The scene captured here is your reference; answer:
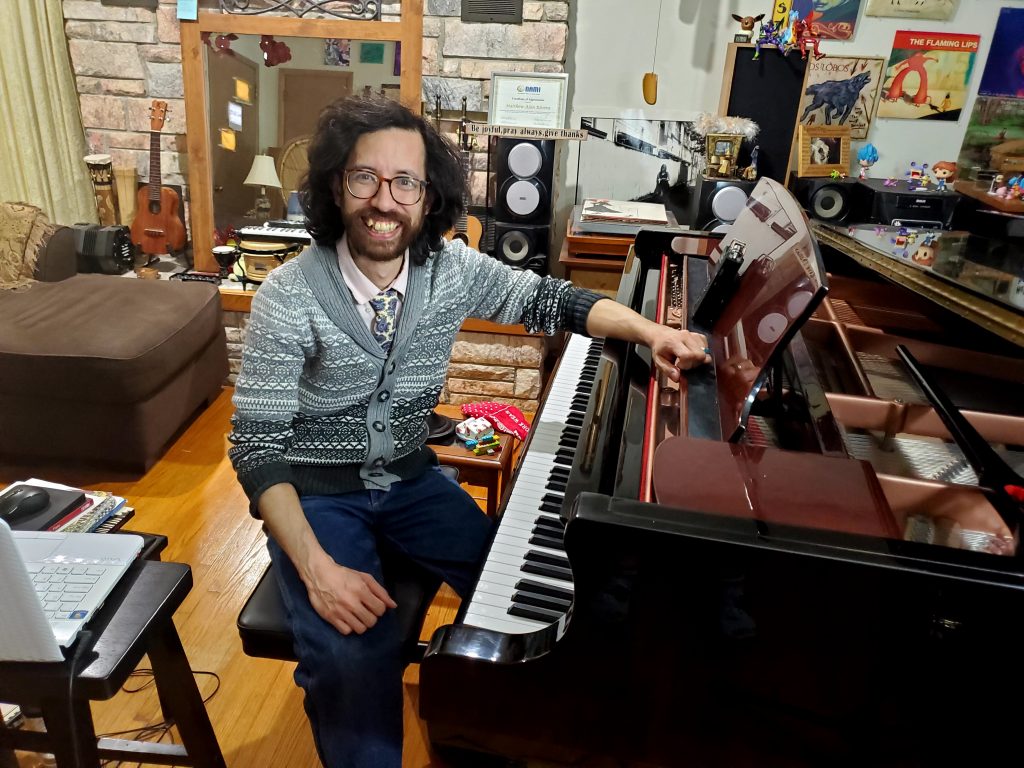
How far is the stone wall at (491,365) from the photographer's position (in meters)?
3.04

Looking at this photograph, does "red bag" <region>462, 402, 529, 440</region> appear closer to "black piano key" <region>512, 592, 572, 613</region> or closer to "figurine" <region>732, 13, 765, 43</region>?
"black piano key" <region>512, 592, 572, 613</region>

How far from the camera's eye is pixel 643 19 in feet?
10.3

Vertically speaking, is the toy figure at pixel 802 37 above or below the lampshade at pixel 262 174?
above

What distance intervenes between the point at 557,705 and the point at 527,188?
234 centimetres

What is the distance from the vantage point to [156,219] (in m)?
3.26

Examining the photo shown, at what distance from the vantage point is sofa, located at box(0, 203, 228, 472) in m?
2.30

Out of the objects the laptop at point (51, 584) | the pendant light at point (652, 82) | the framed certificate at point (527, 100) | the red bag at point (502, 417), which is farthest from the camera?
the pendant light at point (652, 82)

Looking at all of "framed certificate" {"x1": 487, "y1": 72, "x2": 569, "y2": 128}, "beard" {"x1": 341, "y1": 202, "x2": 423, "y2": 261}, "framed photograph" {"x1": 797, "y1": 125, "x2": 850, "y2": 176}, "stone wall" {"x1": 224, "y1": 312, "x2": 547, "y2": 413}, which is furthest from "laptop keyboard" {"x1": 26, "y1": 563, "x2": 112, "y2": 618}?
"framed photograph" {"x1": 797, "y1": 125, "x2": 850, "y2": 176}

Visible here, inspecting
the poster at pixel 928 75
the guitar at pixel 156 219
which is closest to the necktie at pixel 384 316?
the guitar at pixel 156 219

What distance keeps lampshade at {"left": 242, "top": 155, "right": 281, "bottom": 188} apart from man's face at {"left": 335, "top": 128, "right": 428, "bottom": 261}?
7.02 feet

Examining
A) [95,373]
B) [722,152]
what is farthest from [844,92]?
[95,373]

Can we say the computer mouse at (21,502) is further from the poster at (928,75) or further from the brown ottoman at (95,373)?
the poster at (928,75)

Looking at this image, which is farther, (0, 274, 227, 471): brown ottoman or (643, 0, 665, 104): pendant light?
(643, 0, 665, 104): pendant light

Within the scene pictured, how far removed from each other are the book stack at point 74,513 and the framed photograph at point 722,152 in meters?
2.46
